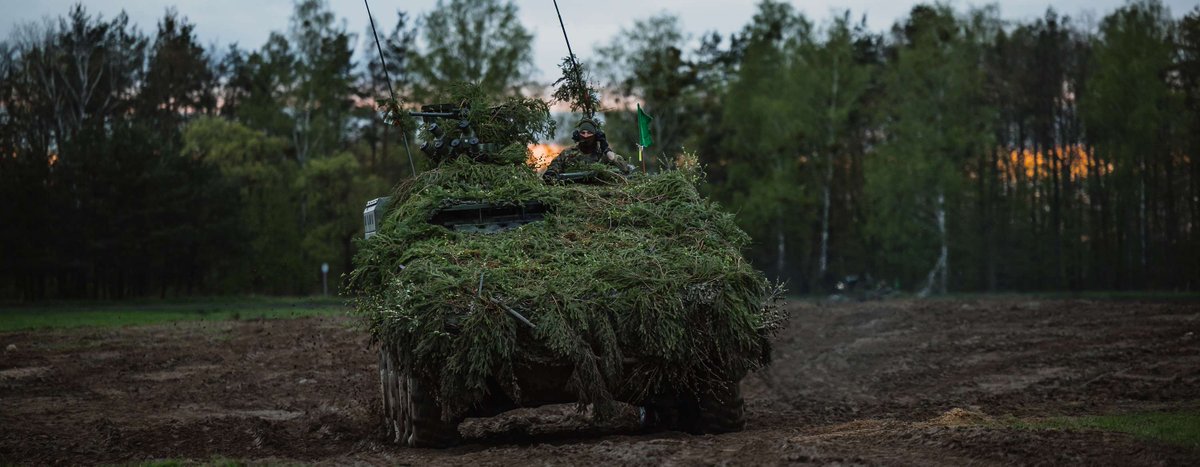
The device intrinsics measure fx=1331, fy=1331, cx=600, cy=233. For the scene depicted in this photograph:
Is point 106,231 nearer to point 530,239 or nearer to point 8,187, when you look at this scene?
point 8,187

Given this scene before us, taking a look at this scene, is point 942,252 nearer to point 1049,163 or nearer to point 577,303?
point 1049,163

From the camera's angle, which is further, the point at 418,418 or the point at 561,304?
the point at 418,418

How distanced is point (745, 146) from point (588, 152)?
41869 millimetres

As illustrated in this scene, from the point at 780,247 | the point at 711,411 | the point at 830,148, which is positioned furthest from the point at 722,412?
the point at 780,247

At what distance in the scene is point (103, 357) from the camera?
70.0ft

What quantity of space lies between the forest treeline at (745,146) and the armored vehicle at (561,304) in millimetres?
31981

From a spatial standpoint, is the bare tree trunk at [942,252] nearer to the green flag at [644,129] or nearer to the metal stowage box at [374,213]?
the green flag at [644,129]

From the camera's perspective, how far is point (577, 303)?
10141 millimetres

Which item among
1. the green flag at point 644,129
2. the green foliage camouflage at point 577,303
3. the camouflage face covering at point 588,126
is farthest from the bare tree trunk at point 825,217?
the green foliage camouflage at point 577,303

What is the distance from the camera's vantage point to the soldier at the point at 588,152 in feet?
45.9

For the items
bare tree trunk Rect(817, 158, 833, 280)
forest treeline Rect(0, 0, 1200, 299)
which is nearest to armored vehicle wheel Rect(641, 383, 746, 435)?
forest treeline Rect(0, 0, 1200, 299)

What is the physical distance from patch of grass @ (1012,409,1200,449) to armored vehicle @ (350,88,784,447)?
240 centimetres

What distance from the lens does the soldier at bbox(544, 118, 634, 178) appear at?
14.0 meters

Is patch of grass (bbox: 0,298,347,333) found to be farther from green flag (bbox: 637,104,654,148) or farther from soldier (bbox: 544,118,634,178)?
soldier (bbox: 544,118,634,178)
